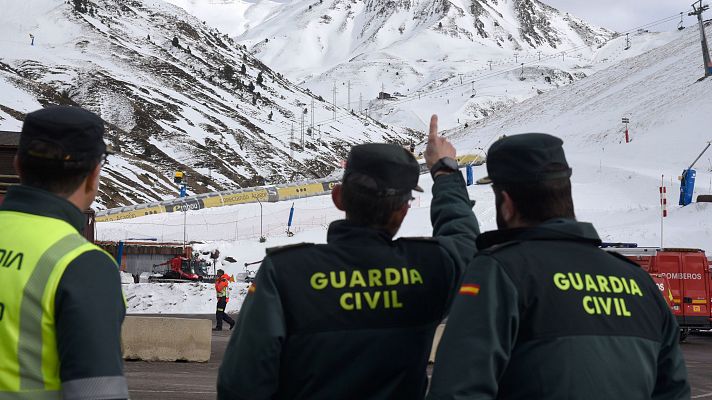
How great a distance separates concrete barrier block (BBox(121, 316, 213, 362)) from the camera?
1588 centimetres

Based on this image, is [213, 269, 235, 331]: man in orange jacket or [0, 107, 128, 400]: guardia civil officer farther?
[213, 269, 235, 331]: man in orange jacket

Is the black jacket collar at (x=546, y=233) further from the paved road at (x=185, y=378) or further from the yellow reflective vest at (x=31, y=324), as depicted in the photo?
the paved road at (x=185, y=378)

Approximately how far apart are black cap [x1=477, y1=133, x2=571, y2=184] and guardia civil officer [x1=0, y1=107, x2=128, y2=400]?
1.55 metres

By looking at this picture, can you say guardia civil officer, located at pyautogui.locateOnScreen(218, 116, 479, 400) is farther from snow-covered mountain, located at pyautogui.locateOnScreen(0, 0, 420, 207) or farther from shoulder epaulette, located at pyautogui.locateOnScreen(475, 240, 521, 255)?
snow-covered mountain, located at pyautogui.locateOnScreen(0, 0, 420, 207)

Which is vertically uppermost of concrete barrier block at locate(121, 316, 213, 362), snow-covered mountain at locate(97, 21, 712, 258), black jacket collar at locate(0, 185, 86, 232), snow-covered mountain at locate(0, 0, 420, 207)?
snow-covered mountain at locate(0, 0, 420, 207)

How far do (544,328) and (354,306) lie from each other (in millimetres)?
773

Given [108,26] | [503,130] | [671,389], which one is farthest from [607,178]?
[108,26]

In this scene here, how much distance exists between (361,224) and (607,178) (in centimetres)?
5712

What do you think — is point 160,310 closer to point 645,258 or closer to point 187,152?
point 645,258

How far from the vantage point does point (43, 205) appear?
2971mm

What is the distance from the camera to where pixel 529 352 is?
302cm

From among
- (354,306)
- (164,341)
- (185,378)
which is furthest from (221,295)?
(354,306)

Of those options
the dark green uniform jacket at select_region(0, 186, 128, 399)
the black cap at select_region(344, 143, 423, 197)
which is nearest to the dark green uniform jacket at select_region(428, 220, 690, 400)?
the black cap at select_region(344, 143, 423, 197)

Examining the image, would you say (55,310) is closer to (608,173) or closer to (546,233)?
(546,233)
